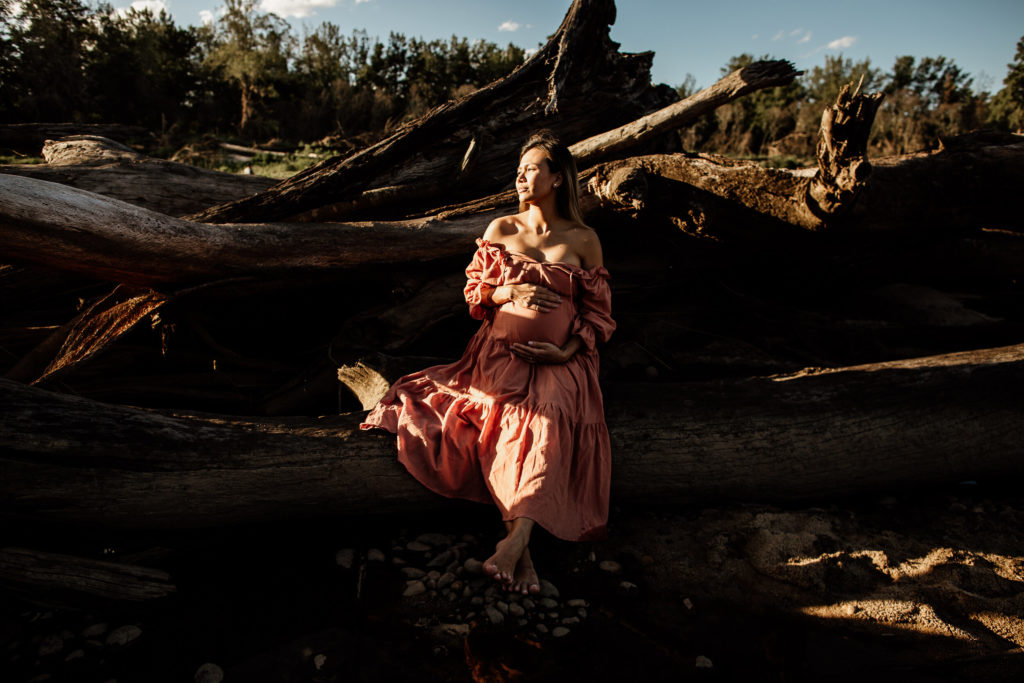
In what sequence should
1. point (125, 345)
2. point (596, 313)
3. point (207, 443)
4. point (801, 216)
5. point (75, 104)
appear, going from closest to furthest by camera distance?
1. point (207, 443)
2. point (596, 313)
3. point (801, 216)
4. point (125, 345)
5. point (75, 104)

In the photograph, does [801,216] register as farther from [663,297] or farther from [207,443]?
[207,443]

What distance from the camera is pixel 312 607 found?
2.76 meters

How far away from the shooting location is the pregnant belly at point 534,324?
350cm

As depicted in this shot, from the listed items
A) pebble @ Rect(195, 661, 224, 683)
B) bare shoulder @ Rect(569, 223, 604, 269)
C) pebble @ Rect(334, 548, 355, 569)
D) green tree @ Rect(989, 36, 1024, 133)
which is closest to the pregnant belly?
bare shoulder @ Rect(569, 223, 604, 269)

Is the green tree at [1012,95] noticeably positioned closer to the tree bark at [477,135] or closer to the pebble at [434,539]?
the tree bark at [477,135]

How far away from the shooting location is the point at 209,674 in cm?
229

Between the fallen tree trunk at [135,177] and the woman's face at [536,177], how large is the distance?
11.2 ft

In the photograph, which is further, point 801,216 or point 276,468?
point 801,216

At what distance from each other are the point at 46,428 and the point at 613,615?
2.77 meters

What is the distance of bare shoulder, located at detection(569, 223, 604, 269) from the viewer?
12.1 ft

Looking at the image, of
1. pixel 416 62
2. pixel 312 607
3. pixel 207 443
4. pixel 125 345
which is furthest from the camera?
pixel 416 62

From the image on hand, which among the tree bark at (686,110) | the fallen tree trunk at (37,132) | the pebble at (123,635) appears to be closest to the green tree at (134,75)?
the fallen tree trunk at (37,132)

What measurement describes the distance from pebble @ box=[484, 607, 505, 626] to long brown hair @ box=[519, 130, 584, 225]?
7.46 ft

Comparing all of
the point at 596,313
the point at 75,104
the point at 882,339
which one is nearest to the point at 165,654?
the point at 596,313
